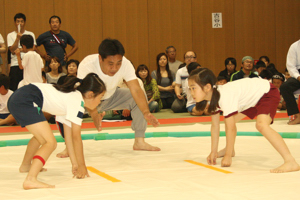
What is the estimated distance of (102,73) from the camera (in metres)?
3.05

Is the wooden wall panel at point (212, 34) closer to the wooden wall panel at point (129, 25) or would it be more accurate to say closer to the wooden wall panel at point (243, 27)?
the wooden wall panel at point (243, 27)

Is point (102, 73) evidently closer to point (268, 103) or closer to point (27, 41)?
point (268, 103)

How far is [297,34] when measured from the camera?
29.3 feet

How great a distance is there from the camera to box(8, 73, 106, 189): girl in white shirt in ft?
7.20

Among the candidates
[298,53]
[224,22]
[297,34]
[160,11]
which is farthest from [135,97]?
[297,34]

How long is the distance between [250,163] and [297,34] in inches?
283

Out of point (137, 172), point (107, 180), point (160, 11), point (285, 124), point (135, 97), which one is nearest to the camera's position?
point (107, 180)

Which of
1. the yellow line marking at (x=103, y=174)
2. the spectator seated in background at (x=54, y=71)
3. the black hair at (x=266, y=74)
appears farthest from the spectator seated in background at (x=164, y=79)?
the yellow line marking at (x=103, y=174)

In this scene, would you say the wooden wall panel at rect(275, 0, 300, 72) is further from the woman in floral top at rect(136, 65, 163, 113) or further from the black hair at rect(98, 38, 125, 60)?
the black hair at rect(98, 38, 125, 60)

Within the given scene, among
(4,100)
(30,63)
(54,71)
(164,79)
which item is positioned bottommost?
(4,100)

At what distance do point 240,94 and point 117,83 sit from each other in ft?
3.62

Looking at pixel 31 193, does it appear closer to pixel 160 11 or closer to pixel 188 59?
pixel 188 59

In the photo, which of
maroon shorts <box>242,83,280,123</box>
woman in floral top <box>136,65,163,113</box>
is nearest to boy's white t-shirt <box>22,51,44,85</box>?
woman in floral top <box>136,65,163,113</box>

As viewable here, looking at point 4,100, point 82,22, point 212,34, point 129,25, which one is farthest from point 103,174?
point 212,34
